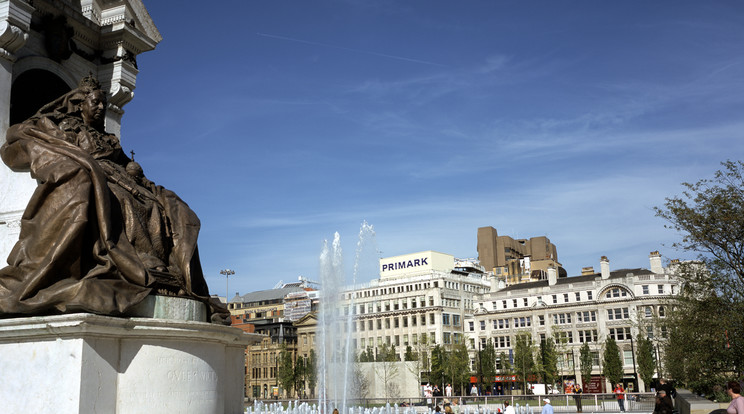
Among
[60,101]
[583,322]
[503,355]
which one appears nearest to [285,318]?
[503,355]

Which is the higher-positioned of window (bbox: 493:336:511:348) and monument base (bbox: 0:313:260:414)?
window (bbox: 493:336:511:348)

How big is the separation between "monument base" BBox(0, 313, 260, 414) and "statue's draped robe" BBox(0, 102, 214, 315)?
0.92 ft

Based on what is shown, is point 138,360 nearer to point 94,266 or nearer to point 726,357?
point 94,266

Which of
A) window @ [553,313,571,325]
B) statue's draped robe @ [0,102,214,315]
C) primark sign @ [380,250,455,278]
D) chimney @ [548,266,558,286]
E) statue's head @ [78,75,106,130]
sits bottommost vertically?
statue's draped robe @ [0,102,214,315]

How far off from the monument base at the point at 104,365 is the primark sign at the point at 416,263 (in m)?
93.8

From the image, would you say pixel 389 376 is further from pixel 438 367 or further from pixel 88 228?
pixel 88 228

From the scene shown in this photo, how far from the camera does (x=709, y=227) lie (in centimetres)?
2206

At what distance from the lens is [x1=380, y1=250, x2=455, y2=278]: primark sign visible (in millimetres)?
102750

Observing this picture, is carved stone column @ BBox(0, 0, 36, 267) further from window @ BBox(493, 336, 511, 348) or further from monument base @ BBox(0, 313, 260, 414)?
window @ BBox(493, 336, 511, 348)

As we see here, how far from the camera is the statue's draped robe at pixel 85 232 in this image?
799 centimetres

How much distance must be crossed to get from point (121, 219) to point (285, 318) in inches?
4465

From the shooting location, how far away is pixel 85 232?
830 cm

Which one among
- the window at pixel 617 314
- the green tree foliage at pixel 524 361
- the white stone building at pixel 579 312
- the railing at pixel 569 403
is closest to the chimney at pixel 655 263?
the white stone building at pixel 579 312

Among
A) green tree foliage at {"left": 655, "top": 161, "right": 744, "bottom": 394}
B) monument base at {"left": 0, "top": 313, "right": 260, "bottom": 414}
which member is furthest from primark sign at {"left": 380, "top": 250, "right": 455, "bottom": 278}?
monument base at {"left": 0, "top": 313, "right": 260, "bottom": 414}
